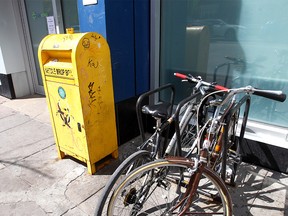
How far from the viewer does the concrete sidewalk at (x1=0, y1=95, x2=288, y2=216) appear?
91.7 inches

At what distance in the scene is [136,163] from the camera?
201 cm

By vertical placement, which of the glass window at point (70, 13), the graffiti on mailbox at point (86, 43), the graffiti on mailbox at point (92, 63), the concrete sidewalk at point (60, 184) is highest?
the glass window at point (70, 13)

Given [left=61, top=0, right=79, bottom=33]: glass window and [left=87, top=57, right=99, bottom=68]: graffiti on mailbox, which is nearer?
[left=87, top=57, right=99, bottom=68]: graffiti on mailbox

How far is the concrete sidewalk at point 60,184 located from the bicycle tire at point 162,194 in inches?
11.0

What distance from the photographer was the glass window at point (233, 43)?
8.83 ft

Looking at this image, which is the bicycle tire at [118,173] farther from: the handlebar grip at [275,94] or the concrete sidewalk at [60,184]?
the handlebar grip at [275,94]

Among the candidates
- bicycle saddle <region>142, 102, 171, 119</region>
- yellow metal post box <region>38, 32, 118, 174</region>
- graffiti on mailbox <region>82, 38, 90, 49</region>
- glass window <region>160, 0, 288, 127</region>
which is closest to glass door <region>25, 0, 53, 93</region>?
yellow metal post box <region>38, 32, 118, 174</region>

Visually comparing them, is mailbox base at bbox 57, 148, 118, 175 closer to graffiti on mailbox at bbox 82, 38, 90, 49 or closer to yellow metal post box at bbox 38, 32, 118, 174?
yellow metal post box at bbox 38, 32, 118, 174

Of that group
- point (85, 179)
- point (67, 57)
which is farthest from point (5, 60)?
point (85, 179)

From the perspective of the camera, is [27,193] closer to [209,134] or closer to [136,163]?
[136,163]

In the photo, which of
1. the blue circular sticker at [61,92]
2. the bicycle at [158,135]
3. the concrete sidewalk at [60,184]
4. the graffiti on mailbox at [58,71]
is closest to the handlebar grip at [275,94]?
the bicycle at [158,135]

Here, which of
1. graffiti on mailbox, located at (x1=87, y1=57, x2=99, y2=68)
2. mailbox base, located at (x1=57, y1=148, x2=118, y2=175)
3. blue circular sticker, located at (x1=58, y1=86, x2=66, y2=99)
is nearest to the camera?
graffiti on mailbox, located at (x1=87, y1=57, x2=99, y2=68)

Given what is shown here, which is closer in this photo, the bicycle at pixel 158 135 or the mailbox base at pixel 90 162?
the bicycle at pixel 158 135

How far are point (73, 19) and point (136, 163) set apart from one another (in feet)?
11.5
